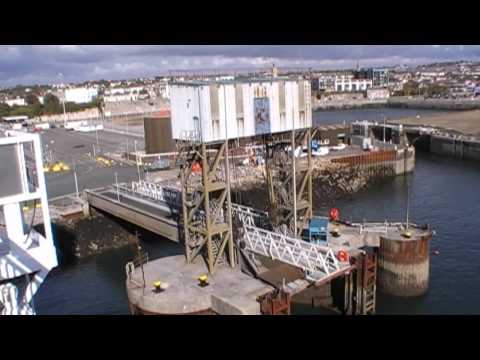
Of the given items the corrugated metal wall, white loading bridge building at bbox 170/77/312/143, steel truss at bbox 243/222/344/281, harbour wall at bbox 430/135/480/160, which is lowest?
harbour wall at bbox 430/135/480/160

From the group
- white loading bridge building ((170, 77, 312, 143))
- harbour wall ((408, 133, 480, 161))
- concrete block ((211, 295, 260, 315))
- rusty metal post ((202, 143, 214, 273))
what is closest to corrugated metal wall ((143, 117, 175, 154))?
white loading bridge building ((170, 77, 312, 143))

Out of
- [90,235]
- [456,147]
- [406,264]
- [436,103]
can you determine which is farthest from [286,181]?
[436,103]

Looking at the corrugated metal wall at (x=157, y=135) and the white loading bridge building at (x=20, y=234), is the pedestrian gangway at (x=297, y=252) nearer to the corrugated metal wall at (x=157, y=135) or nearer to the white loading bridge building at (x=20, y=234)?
the white loading bridge building at (x=20, y=234)

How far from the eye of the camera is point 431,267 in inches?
1032

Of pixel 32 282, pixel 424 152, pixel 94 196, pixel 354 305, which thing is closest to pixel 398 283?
pixel 354 305

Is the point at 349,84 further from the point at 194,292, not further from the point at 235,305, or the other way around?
the point at 235,305

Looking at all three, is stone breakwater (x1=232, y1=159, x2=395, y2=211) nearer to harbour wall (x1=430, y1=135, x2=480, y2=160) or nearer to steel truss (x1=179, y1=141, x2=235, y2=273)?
harbour wall (x1=430, y1=135, x2=480, y2=160)

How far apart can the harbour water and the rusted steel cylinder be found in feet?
1.84

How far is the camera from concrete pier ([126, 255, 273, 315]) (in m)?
17.5

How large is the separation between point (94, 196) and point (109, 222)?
7.40ft

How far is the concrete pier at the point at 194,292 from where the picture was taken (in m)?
17.5

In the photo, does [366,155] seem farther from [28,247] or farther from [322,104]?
[322,104]

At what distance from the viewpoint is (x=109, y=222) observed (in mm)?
→ 35188

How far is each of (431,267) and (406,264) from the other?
169 inches
